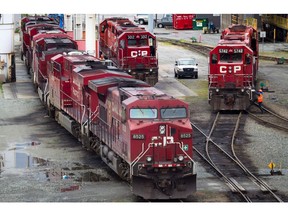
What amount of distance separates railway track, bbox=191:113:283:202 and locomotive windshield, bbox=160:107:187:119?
3403 millimetres

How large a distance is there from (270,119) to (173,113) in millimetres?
17634

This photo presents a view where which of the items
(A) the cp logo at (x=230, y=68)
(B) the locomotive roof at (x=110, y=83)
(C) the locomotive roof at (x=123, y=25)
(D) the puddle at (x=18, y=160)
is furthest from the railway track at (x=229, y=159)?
(C) the locomotive roof at (x=123, y=25)

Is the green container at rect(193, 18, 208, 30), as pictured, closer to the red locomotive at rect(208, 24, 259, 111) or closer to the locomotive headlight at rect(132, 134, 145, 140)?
the red locomotive at rect(208, 24, 259, 111)

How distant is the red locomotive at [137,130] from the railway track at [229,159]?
8.79 feet

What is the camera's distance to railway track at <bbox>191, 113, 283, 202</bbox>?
101 ft

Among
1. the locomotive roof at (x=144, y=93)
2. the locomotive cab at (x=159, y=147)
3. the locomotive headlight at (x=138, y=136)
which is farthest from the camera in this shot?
the locomotive roof at (x=144, y=93)

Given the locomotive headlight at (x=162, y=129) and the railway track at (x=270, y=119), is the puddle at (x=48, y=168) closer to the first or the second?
the locomotive headlight at (x=162, y=129)

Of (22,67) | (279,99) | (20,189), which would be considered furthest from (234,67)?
(22,67)

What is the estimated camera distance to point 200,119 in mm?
46656

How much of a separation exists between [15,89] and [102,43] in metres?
10.6

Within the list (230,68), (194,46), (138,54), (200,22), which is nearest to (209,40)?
(194,46)

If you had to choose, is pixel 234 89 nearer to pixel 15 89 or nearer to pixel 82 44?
pixel 15 89

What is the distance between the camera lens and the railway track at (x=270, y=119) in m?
44.4

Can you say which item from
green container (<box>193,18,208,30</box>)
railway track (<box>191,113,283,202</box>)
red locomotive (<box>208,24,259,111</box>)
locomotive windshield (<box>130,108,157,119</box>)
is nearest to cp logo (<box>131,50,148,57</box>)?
red locomotive (<box>208,24,259,111</box>)
